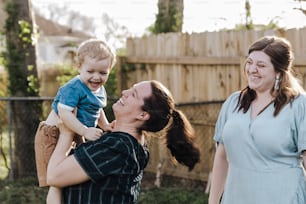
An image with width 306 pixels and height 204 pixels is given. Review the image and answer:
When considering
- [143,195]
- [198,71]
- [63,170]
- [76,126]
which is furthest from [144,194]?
[63,170]

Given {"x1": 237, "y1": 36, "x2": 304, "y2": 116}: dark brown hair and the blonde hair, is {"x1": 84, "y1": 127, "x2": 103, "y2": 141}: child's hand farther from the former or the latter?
{"x1": 237, "y1": 36, "x2": 304, "y2": 116}: dark brown hair

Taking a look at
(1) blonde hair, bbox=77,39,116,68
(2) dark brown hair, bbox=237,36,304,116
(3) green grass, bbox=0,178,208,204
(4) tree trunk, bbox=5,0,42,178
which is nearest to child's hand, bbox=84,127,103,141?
(1) blonde hair, bbox=77,39,116,68

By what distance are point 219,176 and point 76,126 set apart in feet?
3.39

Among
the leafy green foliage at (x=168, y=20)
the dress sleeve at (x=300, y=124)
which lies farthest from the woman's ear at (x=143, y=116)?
the leafy green foliage at (x=168, y=20)

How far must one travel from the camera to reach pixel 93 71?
326 cm

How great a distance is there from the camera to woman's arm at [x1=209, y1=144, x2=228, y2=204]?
3.81 metres

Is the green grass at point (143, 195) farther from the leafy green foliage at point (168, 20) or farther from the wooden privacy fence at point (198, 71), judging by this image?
the leafy green foliage at point (168, 20)

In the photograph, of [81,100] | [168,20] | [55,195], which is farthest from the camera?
[168,20]

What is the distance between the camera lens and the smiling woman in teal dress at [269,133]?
137 inches

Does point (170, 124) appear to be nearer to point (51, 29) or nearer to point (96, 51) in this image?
point (96, 51)

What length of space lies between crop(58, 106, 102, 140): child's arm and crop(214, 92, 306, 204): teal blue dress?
2.77ft

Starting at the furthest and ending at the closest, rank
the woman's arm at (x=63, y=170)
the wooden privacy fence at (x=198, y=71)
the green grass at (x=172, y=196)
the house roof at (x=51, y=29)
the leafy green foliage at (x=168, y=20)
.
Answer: the house roof at (x=51, y=29) → the leafy green foliage at (x=168, y=20) → the wooden privacy fence at (x=198, y=71) → the green grass at (x=172, y=196) → the woman's arm at (x=63, y=170)

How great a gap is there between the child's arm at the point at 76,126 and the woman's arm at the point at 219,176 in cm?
95

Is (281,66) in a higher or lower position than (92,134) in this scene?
higher
